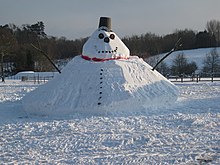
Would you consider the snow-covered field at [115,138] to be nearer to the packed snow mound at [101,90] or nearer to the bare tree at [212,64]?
the packed snow mound at [101,90]

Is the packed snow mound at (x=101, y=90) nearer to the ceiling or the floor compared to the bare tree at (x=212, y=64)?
nearer to the floor

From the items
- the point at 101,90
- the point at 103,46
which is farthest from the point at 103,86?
the point at 103,46

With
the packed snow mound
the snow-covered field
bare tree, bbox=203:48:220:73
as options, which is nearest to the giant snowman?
the packed snow mound

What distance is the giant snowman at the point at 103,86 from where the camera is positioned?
1023 cm

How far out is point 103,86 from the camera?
10.7 m

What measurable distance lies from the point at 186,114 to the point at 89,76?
3.71 metres

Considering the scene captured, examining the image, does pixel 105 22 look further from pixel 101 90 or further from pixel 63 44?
pixel 63 44

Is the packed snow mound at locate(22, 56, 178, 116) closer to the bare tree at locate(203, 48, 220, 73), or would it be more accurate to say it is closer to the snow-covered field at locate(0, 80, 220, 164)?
the snow-covered field at locate(0, 80, 220, 164)

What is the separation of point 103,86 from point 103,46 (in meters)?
1.92

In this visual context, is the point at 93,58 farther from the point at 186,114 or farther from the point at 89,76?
the point at 186,114

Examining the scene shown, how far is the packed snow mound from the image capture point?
10195mm

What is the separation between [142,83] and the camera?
11383 mm

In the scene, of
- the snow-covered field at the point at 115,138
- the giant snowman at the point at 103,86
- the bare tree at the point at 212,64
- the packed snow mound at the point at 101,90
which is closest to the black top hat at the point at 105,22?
the giant snowman at the point at 103,86

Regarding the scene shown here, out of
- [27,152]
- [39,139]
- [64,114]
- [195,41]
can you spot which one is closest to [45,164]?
[27,152]
